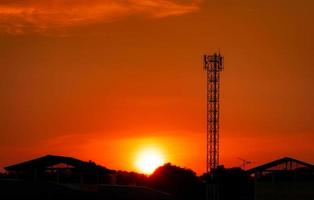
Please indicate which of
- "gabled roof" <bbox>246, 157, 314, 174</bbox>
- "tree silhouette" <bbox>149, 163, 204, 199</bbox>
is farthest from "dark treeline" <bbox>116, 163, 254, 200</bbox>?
"gabled roof" <bbox>246, 157, 314, 174</bbox>

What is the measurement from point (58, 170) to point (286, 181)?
21.9 metres

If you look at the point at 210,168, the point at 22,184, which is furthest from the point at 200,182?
the point at 22,184

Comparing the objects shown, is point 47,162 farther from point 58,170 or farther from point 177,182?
point 177,182

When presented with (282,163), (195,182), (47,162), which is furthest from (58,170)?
(195,182)

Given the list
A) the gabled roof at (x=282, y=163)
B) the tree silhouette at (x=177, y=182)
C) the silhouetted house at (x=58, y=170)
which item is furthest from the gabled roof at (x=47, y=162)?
the tree silhouette at (x=177, y=182)

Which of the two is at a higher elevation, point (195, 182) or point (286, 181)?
point (195, 182)

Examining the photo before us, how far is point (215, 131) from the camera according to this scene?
9950 centimetres

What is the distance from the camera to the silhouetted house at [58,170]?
8381 centimetres

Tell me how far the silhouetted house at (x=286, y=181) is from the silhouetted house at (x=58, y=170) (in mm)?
16058

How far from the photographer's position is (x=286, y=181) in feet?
282

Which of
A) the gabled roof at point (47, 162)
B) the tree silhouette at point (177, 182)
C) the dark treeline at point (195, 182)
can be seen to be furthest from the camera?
the tree silhouette at point (177, 182)

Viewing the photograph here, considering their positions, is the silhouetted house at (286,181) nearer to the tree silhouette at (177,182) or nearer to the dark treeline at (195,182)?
the dark treeline at (195,182)

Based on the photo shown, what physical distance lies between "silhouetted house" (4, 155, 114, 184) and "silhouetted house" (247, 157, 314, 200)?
1606cm

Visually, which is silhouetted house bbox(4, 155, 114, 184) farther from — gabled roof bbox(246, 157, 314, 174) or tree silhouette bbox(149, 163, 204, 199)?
tree silhouette bbox(149, 163, 204, 199)
